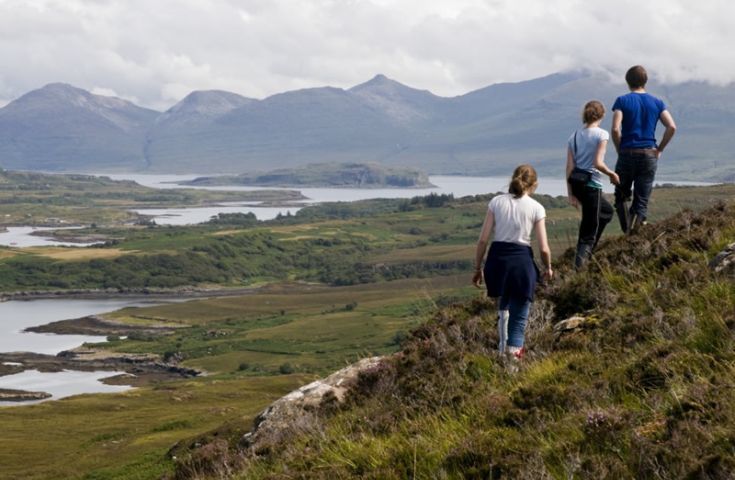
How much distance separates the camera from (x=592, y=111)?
16266mm

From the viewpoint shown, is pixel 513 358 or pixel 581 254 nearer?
pixel 513 358

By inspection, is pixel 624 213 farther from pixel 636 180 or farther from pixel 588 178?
pixel 588 178

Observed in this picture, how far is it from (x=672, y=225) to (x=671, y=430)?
9.50 metres

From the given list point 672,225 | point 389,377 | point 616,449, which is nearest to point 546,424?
point 616,449

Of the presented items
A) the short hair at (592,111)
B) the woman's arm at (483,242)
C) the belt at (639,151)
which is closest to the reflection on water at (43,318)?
the belt at (639,151)

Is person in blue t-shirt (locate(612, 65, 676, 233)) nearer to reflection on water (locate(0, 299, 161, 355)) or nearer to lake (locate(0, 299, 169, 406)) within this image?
lake (locate(0, 299, 169, 406))

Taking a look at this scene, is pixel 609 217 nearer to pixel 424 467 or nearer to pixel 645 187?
pixel 645 187

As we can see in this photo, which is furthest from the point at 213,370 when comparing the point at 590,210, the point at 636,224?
the point at 590,210

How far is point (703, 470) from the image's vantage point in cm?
800

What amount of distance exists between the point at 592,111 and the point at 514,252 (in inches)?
168

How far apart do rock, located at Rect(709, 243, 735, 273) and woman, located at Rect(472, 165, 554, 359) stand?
2.53 metres

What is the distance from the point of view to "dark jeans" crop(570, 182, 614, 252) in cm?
1673

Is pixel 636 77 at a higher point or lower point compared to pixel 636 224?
higher

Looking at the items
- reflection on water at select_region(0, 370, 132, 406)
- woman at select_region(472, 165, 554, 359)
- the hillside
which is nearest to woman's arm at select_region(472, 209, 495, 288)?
woman at select_region(472, 165, 554, 359)
